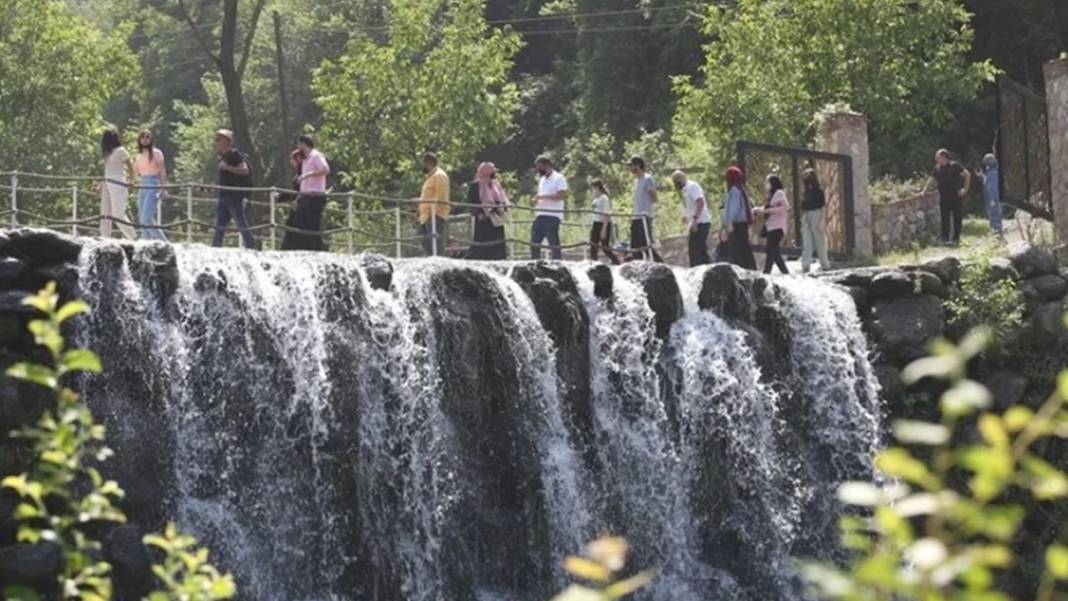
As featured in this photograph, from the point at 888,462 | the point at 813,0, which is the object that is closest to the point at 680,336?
the point at 813,0

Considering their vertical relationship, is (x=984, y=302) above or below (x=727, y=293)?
below

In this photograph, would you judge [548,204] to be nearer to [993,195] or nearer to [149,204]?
[149,204]

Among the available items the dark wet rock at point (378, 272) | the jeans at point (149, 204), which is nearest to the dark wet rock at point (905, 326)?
the dark wet rock at point (378, 272)

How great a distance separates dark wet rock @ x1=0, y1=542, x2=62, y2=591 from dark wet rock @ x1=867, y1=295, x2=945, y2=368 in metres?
9.89

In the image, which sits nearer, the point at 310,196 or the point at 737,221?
the point at 310,196

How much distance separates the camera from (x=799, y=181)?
26469mm

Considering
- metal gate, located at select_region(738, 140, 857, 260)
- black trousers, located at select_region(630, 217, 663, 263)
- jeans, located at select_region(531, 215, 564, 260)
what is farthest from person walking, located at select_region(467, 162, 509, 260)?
metal gate, located at select_region(738, 140, 857, 260)

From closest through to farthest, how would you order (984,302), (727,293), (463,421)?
(463,421) < (727,293) < (984,302)

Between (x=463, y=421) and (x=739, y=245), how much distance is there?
5.98 m

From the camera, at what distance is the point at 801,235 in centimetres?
2644

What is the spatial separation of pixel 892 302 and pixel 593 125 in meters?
29.7

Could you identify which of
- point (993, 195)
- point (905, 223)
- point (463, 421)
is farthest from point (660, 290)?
point (993, 195)

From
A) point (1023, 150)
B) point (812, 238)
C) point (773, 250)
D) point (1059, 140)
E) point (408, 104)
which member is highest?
point (408, 104)

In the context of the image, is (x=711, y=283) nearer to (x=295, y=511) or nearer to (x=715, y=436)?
(x=715, y=436)
